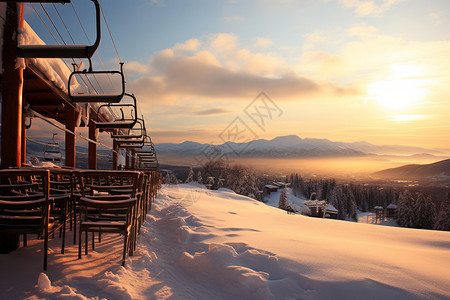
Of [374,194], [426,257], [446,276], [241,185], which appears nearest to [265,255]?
[446,276]

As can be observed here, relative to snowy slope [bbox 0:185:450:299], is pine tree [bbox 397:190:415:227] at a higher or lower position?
lower

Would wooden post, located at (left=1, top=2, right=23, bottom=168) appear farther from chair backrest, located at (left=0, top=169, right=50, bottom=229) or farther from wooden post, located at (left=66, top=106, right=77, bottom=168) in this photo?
Result: wooden post, located at (left=66, top=106, right=77, bottom=168)

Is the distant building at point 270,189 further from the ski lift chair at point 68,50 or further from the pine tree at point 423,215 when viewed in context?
the ski lift chair at point 68,50

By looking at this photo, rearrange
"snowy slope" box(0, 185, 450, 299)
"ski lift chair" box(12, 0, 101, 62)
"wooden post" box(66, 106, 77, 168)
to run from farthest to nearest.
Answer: "wooden post" box(66, 106, 77, 168) < "ski lift chair" box(12, 0, 101, 62) < "snowy slope" box(0, 185, 450, 299)

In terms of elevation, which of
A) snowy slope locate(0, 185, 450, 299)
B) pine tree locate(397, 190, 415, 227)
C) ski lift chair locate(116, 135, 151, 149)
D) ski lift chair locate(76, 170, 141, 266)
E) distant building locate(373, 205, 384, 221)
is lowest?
distant building locate(373, 205, 384, 221)

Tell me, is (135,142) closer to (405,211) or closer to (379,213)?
(405,211)

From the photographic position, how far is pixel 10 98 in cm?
339

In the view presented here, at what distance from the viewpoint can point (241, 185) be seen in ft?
178

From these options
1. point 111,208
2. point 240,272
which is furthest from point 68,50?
point 240,272

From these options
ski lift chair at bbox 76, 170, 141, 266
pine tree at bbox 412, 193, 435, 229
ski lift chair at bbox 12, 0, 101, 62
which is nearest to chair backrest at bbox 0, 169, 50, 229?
ski lift chair at bbox 76, 170, 141, 266

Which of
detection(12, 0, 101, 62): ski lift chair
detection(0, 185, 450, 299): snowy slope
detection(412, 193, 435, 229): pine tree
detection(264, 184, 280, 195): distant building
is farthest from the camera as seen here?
detection(264, 184, 280, 195): distant building

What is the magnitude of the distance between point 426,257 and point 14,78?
5.46 meters

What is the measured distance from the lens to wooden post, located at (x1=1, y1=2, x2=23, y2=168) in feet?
10.9

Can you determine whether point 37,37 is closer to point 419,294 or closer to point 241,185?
point 419,294
